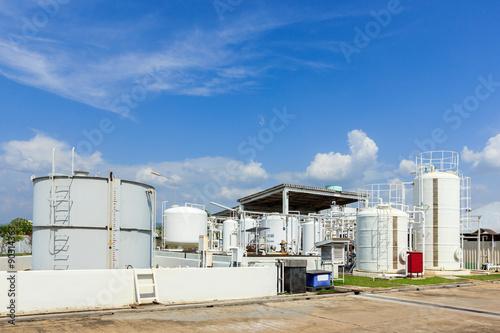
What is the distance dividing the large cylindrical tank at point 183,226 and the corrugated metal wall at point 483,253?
26901 mm

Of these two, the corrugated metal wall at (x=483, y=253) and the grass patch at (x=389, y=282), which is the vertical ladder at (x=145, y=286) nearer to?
the grass patch at (x=389, y=282)

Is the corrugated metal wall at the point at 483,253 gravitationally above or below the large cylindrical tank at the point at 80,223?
below

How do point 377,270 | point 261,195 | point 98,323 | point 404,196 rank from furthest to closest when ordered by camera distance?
point 261,195 < point 404,196 < point 377,270 < point 98,323

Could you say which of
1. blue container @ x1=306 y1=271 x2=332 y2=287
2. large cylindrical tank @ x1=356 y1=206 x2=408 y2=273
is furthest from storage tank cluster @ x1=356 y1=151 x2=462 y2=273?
blue container @ x1=306 y1=271 x2=332 y2=287

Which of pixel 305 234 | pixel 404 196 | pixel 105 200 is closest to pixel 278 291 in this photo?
pixel 105 200

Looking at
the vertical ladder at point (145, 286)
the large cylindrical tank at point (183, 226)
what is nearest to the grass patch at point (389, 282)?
the large cylindrical tank at point (183, 226)

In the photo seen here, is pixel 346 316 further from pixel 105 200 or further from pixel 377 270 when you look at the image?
pixel 377 270

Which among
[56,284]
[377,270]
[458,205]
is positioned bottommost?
[377,270]

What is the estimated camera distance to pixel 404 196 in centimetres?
3525

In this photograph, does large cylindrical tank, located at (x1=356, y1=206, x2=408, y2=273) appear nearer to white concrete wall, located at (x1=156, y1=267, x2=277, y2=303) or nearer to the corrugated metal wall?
white concrete wall, located at (x1=156, y1=267, x2=277, y2=303)

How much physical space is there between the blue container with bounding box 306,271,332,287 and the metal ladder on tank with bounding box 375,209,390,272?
9081 millimetres

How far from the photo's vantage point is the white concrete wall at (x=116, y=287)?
1295cm

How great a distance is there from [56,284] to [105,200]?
398 centimetres

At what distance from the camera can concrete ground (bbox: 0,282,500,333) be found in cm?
1204
